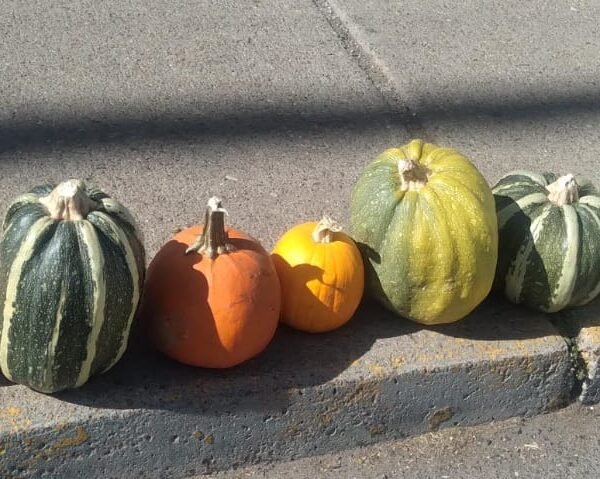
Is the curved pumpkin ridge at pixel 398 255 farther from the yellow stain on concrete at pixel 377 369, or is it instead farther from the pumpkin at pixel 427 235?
the yellow stain on concrete at pixel 377 369

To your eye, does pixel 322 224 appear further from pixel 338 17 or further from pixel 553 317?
pixel 338 17

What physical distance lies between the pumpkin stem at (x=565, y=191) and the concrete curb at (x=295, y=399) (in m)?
0.42

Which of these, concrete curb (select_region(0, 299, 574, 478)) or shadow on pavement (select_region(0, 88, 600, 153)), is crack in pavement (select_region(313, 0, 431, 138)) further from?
concrete curb (select_region(0, 299, 574, 478))

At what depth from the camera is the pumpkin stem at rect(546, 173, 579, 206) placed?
324 centimetres

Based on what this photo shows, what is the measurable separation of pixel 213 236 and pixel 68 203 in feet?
1.39

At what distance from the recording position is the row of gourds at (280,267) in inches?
104

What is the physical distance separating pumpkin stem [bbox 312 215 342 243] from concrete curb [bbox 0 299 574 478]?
346 mm

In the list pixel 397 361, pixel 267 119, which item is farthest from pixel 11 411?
pixel 267 119

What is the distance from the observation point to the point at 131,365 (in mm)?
2998

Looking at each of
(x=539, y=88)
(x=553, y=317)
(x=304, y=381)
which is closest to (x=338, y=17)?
(x=539, y=88)

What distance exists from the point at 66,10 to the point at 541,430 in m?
3.13

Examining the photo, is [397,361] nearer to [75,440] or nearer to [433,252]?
[433,252]

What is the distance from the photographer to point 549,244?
322 cm

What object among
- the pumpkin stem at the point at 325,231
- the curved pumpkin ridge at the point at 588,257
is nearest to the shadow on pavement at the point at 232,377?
the pumpkin stem at the point at 325,231
